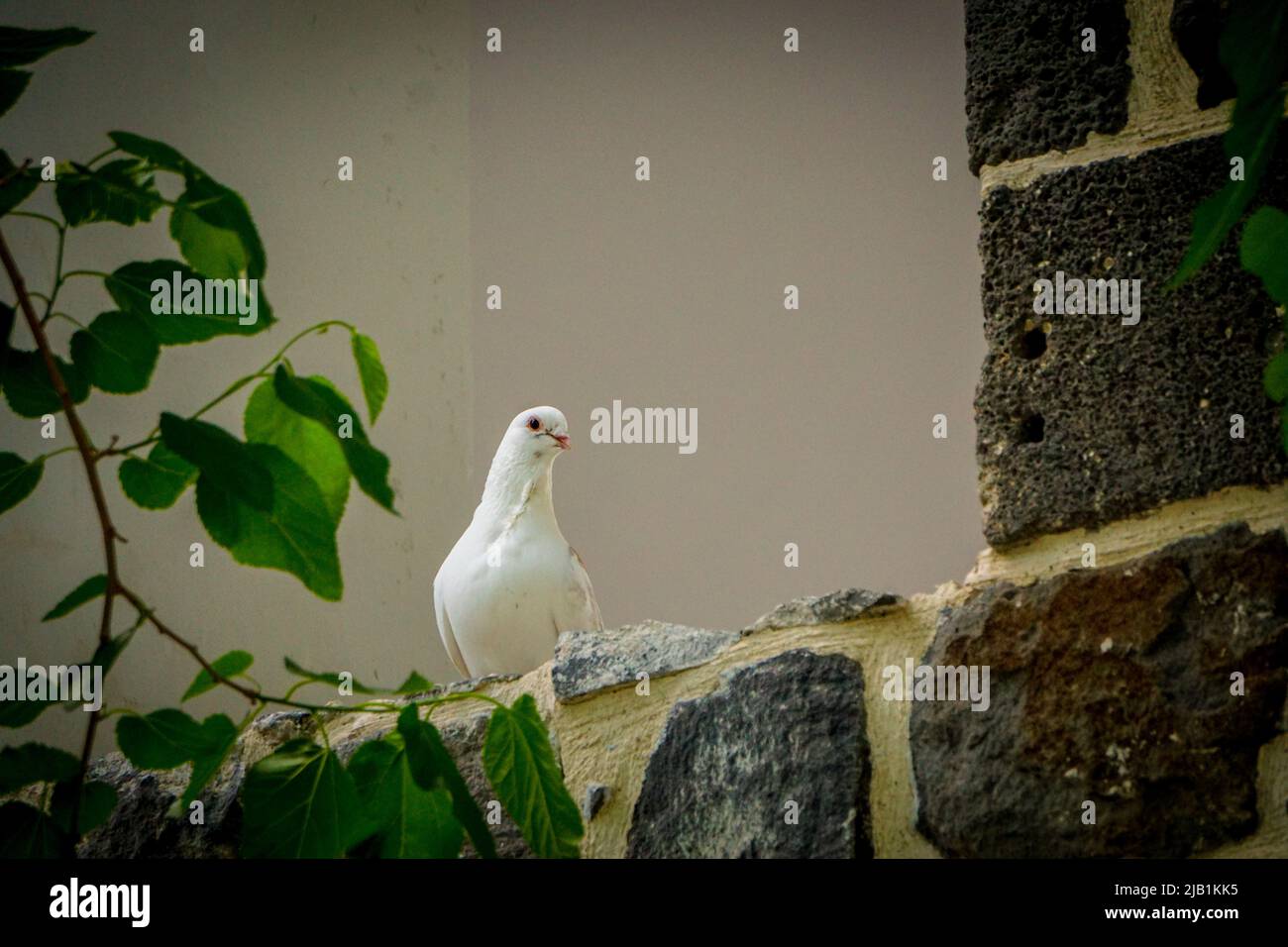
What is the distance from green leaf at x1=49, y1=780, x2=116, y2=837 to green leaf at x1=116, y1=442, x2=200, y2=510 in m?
0.14

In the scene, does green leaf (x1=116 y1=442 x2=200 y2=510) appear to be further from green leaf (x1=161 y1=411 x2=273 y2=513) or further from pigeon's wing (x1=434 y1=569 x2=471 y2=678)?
pigeon's wing (x1=434 y1=569 x2=471 y2=678)

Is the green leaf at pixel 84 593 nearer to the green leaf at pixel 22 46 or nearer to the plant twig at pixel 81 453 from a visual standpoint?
the plant twig at pixel 81 453

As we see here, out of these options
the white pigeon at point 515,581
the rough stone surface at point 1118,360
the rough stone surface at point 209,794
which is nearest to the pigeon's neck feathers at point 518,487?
the white pigeon at point 515,581

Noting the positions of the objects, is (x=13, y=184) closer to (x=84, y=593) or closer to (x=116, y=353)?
(x=116, y=353)

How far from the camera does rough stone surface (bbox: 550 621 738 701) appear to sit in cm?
115

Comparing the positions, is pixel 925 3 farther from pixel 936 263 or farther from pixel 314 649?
pixel 314 649

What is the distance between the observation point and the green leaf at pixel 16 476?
610 mm

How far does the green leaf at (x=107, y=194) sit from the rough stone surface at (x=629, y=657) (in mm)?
644

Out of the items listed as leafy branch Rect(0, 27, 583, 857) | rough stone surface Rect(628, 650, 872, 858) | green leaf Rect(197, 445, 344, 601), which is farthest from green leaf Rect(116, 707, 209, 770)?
rough stone surface Rect(628, 650, 872, 858)

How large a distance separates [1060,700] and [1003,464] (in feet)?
0.66

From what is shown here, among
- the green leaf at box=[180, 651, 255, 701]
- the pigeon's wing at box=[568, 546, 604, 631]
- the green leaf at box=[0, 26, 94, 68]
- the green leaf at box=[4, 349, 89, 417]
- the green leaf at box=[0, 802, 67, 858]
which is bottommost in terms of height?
the pigeon's wing at box=[568, 546, 604, 631]

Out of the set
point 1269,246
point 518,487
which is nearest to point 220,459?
point 1269,246
